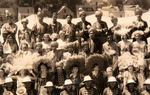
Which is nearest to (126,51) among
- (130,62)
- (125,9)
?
(130,62)

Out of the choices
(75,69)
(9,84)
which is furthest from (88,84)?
(9,84)

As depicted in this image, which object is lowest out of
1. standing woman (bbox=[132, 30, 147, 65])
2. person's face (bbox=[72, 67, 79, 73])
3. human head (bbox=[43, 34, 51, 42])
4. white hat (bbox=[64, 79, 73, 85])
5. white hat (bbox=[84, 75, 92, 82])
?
white hat (bbox=[64, 79, 73, 85])

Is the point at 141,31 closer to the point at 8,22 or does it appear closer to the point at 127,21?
the point at 127,21

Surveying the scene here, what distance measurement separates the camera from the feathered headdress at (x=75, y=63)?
562 inches

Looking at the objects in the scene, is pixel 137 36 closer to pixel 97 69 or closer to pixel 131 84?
pixel 97 69

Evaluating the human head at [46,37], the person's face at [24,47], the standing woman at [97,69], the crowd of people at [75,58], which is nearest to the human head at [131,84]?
the crowd of people at [75,58]

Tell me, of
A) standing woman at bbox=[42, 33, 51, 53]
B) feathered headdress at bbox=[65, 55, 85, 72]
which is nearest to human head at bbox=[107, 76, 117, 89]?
feathered headdress at bbox=[65, 55, 85, 72]

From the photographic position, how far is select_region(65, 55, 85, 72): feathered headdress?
562 inches

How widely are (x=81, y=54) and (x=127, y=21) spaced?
310 centimetres

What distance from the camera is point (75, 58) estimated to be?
1436 centimetres

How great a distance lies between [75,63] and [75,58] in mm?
199

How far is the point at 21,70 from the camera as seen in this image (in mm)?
14758

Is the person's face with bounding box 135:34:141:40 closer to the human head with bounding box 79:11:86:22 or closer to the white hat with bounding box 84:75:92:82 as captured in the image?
the human head with bounding box 79:11:86:22

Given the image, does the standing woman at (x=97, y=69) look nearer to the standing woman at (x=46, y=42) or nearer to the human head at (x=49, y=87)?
the human head at (x=49, y=87)
